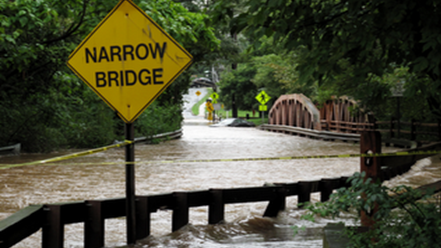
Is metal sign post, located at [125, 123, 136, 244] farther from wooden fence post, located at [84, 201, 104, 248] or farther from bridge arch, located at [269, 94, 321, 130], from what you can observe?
bridge arch, located at [269, 94, 321, 130]

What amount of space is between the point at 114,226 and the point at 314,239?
2.74m

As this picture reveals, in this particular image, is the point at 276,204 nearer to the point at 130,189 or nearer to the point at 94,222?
the point at 130,189

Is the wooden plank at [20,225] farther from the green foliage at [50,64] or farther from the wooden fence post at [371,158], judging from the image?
the green foliage at [50,64]

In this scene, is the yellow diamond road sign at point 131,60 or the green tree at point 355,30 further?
the yellow diamond road sign at point 131,60

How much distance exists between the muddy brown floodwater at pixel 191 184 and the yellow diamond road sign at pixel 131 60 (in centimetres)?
75

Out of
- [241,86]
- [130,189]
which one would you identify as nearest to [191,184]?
[130,189]

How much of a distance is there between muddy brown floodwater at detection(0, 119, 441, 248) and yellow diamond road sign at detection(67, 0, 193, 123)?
75 cm

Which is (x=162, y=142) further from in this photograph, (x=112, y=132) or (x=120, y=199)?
(x=120, y=199)

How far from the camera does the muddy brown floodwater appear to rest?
6.32 metres

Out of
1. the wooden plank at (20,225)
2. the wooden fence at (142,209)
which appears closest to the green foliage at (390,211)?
the wooden fence at (142,209)

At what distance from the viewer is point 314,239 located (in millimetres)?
6102

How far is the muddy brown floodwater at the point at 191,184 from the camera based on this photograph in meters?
6.32

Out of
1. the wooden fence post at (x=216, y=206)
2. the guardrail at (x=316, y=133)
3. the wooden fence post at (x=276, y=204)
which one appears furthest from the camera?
the guardrail at (x=316, y=133)

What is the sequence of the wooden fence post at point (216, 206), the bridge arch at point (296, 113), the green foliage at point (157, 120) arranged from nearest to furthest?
the wooden fence post at point (216, 206) < the green foliage at point (157, 120) < the bridge arch at point (296, 113)
